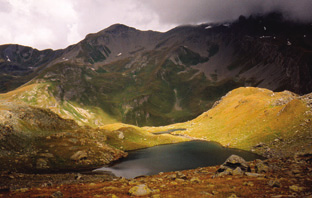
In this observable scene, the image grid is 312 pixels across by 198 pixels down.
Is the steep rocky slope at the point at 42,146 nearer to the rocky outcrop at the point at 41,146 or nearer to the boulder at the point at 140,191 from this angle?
the rocky outcrop at the point at 41,146

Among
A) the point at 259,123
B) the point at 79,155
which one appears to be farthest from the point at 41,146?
the point at 259,123

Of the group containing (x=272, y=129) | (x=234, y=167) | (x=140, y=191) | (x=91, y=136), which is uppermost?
(x=91, y=136)

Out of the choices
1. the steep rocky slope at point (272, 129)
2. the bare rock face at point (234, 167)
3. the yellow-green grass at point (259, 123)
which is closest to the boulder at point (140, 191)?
the bare rock face at point (234, 167)

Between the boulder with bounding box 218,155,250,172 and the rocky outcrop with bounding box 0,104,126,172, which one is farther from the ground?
the rocky outcrop with bounding box 0,104,126,172

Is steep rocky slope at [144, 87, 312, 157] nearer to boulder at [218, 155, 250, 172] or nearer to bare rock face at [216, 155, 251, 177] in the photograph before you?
boulder at [218, 155, 250, 172]

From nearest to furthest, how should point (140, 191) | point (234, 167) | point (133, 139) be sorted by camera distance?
1. point (140, 191)
2. point (234, 167)
3. point (133, 139)

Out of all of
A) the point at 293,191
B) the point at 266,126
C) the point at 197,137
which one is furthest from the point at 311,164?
the point at 197,137

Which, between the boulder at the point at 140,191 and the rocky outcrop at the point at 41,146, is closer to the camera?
the boulder at the point at 140,191

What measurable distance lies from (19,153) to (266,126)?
112961 millimetres

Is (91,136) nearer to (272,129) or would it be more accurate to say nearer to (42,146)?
(42,146)

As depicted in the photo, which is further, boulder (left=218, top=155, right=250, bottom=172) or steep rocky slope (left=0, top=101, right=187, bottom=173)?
steep rocky slope (left=0, top=101, right=187, bottom=173)

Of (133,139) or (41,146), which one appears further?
(133,139)

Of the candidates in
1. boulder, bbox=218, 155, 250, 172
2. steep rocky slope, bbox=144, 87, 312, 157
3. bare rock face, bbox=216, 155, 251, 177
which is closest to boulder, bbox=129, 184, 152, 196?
bare rock face, bbox=216, 155, 251, 177

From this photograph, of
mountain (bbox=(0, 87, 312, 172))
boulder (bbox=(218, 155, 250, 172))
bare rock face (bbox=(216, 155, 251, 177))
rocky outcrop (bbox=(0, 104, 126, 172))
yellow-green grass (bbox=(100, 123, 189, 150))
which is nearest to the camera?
bare rock face (bbox=(216, 155, 251, 177))
